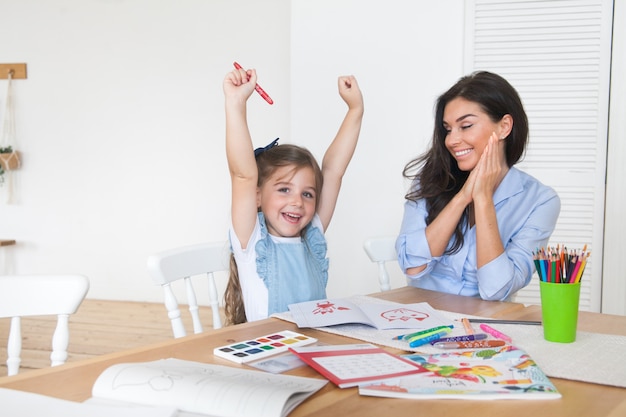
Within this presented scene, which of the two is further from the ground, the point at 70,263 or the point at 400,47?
the point at 400,47

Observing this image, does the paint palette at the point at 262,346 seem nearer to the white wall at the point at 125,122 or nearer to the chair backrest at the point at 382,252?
the chair backrest at the point at 382,252

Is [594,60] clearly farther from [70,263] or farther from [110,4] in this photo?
[70,263]

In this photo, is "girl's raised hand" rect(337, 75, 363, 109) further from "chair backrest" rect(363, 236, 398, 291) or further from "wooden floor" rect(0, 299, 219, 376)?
"wooden floor" rect(0, 299, 219, 376)

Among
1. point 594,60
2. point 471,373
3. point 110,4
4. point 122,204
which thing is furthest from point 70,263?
point 471,373

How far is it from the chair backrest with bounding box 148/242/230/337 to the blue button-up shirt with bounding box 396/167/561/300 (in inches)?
18.8

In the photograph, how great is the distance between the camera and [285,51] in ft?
14.0

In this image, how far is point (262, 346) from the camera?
40.0 inches

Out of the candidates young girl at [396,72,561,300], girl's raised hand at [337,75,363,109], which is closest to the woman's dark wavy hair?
young girl at [396,72,561,300]

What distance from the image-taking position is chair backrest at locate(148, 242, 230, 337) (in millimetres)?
1407

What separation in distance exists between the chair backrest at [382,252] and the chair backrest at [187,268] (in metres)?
0.47

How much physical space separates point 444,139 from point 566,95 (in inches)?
53.1

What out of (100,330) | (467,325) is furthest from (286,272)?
(100,330)

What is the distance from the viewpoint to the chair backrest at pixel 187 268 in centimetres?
141

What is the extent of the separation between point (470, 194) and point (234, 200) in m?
0.60
